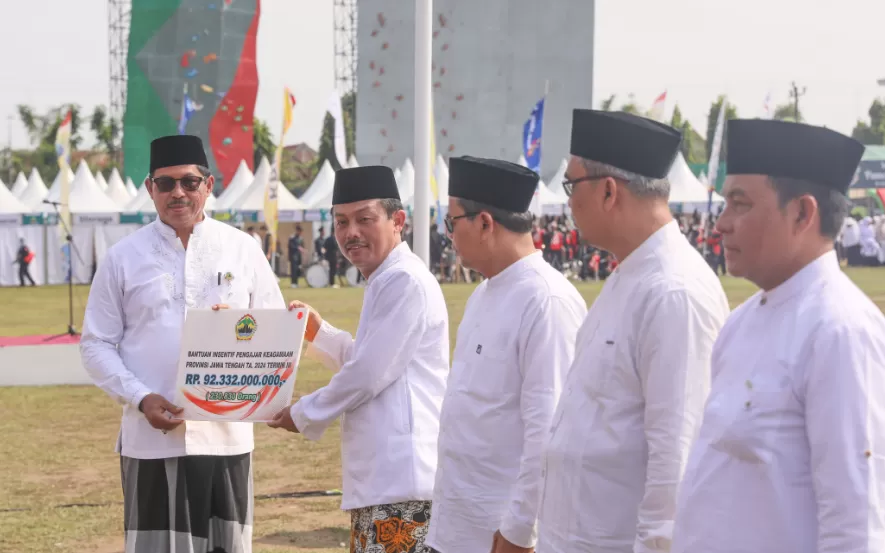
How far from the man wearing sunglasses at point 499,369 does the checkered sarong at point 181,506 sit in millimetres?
1281

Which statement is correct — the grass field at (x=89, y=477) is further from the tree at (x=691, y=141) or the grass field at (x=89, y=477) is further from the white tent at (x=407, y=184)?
the tree at (x=691, y=141)

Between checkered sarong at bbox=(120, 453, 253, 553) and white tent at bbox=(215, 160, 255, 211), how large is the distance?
104 feet

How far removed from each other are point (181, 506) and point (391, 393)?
1064 mm

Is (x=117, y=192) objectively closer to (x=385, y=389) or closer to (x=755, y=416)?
(x=385, y=389)

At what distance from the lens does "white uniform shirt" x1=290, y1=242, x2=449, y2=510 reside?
159 inches

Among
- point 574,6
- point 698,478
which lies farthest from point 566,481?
point 574,6

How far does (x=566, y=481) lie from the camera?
9.50 feet

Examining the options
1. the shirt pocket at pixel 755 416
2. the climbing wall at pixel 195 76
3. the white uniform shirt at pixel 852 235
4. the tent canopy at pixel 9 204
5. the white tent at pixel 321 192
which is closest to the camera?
the shirt pocket at pixel 755 416

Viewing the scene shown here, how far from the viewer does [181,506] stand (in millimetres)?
4551

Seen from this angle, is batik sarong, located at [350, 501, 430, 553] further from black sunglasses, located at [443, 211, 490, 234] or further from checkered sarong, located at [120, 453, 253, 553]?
black sunglasses, located at [443, 211, 490, 234]

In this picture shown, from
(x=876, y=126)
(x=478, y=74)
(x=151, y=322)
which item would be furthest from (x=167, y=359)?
(x=876, y=126)

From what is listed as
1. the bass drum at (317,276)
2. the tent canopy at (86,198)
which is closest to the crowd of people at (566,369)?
the bass drum at (317,276)

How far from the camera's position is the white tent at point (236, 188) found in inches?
1426

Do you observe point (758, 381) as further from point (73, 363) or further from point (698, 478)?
point (73, 363)
